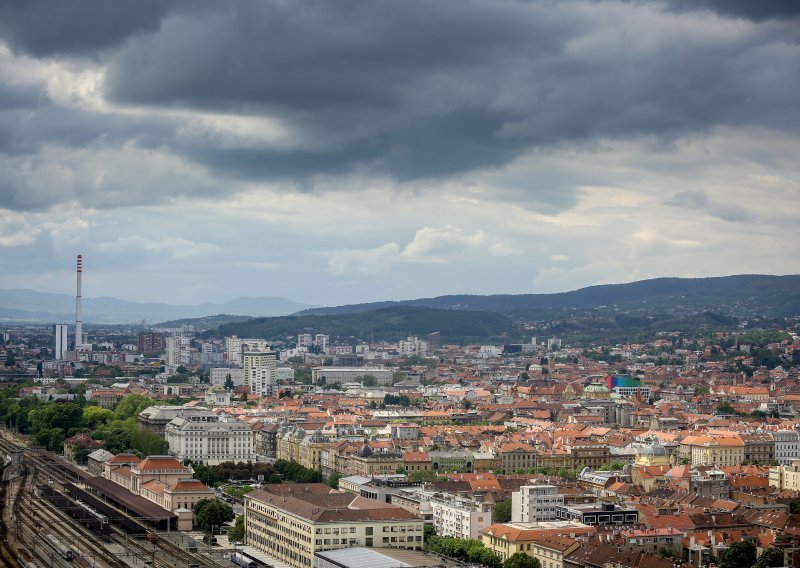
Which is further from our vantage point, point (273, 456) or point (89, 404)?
point (89, 404)

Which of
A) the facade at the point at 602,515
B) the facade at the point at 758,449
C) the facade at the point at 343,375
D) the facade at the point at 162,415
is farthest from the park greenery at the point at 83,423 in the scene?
the facade at the point at 343,375

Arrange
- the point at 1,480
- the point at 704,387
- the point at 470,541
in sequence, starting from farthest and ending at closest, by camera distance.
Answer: the point at 704,387, the point at 1,480, the point at 470,541

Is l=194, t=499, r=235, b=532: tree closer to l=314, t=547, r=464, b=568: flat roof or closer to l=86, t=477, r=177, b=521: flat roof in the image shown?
l=86, t=477, r=177, b=521: flat roof

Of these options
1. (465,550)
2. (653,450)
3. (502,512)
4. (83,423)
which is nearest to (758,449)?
(653,450)

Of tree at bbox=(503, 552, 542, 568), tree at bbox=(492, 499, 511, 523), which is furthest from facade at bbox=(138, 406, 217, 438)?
tree at bbox=(503, 552, 542, 568)

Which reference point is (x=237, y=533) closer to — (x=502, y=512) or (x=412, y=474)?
(x=502, y=512)

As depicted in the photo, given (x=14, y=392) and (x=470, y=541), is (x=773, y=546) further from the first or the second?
(x=14, y=392)

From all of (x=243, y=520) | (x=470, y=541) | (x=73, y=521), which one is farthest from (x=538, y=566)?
(x=73, y=521)

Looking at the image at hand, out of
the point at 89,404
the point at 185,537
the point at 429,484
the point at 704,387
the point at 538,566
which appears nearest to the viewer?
the point at 538,566
